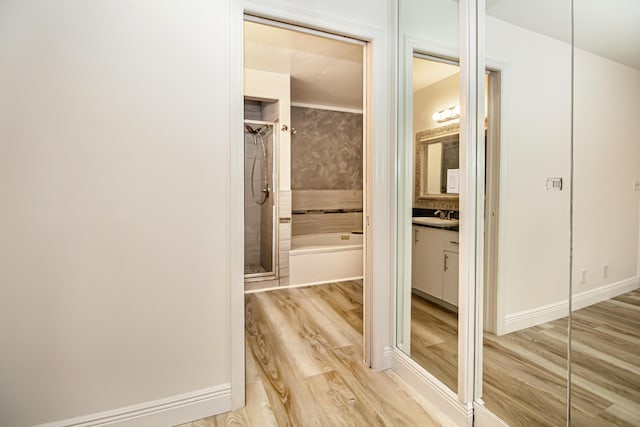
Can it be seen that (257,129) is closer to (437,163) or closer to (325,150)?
(325,150)

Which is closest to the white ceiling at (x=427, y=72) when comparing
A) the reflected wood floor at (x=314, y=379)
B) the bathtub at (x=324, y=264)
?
the reflected wood floor at (x=314, y=379)

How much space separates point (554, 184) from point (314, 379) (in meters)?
1.69

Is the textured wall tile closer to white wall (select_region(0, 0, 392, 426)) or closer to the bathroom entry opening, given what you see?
the bathroom entry opening

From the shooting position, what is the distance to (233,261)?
1664 mm

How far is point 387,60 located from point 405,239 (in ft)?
3.85

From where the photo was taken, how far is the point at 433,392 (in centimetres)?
171

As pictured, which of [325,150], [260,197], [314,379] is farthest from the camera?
[325,150]

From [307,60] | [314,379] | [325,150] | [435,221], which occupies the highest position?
[307,60]

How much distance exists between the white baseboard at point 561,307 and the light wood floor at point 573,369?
0.02 meters

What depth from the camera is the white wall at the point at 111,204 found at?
1331mm

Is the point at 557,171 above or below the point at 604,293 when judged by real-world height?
above

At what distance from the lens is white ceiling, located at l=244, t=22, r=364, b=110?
9.30 feet

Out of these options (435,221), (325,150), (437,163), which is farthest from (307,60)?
(435,221)

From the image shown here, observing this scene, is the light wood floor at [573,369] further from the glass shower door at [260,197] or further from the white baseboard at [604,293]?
the glass shower door at [260,197]
